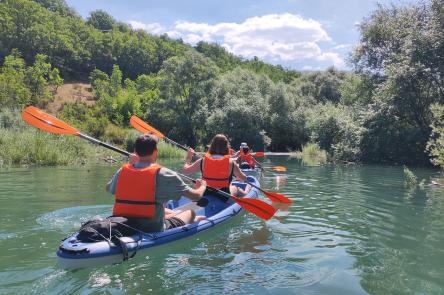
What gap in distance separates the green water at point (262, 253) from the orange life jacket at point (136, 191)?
543 millimetres

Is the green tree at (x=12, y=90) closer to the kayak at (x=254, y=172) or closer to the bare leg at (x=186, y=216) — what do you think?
the kayak at (x=254, y=172)

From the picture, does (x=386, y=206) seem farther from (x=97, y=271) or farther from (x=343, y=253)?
(x=97, y=271)

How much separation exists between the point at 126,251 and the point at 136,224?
362 mm

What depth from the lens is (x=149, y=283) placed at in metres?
4.32

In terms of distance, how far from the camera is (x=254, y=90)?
3575 centimetres

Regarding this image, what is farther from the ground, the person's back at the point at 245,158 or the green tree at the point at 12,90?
the green tree at the point at 12,90

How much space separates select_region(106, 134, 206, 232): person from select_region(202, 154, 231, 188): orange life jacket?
7.46ft

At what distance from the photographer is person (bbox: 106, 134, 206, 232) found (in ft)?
15.1

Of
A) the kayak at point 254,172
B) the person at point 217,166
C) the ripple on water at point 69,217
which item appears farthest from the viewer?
the kayak at point 254,172

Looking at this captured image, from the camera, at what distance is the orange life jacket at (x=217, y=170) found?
714 centimetres

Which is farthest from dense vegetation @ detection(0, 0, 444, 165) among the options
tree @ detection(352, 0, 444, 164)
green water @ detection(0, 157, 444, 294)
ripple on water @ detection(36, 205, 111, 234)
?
ripple on water @ detection(36, 205, 111, 234)

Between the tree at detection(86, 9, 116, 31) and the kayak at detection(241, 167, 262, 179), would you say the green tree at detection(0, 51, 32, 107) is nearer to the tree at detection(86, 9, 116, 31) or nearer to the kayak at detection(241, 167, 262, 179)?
the kayak at detection(241, 167, 262, 179)

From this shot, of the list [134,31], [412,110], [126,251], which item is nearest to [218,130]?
[412,110]

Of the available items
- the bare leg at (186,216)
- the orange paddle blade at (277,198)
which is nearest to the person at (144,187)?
the bare leg at (186,216)
